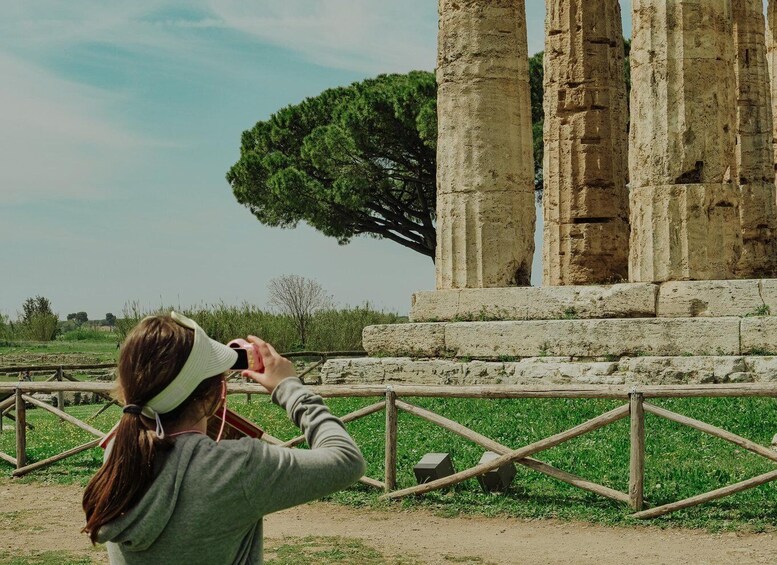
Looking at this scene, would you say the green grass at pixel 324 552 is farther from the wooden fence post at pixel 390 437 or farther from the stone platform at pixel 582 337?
the stone platform at pixel 582 337

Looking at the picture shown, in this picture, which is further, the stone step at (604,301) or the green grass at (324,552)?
the stone step at (604,301)

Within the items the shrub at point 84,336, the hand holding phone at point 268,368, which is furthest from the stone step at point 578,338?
the shrub at point 84,336

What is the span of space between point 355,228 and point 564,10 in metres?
17.1

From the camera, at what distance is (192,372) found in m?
2.60

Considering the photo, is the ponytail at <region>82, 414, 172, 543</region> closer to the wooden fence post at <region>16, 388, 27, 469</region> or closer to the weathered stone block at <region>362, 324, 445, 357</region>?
the wooden fence post at <region>16, 388, 27, 469</region>

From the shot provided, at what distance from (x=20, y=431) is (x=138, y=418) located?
9.80m

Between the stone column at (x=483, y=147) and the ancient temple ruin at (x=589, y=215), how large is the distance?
0.08 feet

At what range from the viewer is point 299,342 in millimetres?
30531

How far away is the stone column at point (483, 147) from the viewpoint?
638 inches

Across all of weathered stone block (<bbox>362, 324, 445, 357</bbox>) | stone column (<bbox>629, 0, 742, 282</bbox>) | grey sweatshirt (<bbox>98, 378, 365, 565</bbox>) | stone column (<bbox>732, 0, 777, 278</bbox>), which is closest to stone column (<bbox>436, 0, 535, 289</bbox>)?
weathered stone block (<bbox>362, 324, 445, 357</bbox>)

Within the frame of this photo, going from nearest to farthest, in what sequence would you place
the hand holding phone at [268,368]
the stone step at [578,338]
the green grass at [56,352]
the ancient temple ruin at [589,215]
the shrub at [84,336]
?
the hand holding phone at [268,368]
the stone step at [578,338]
the ancient temple ruin at [589,215]
the green grass at [56,352]
the shrub at [84,336]

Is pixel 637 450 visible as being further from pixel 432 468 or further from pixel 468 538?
pixel 432 468

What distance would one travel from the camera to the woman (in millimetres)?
2594

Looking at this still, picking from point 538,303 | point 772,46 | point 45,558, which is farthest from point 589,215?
point 45,558
